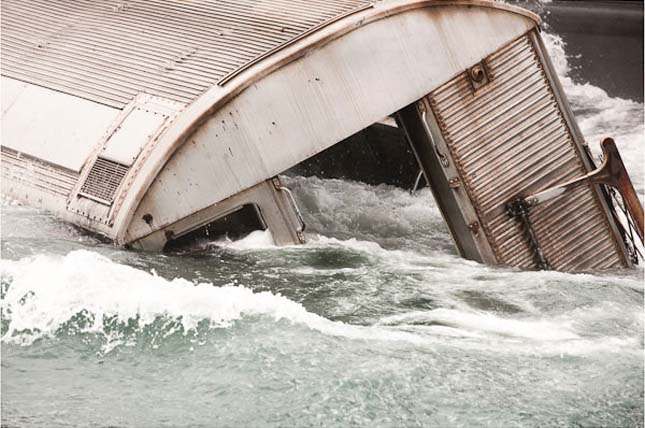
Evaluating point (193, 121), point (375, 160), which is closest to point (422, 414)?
point (193, 121)

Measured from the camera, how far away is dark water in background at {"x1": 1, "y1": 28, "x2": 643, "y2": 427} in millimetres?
7113

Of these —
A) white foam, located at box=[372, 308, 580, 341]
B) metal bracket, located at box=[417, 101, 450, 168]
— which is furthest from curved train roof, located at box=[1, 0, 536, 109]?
white foam, located at box=[372, 308, 580, 341]

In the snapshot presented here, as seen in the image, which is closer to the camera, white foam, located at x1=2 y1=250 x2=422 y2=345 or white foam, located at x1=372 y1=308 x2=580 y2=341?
white foam, located at x1=2 y1=250 x2=422 y2=345

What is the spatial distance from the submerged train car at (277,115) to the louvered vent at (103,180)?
1cm

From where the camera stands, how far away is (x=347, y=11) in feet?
32.1

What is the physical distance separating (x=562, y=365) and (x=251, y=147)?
123 inches

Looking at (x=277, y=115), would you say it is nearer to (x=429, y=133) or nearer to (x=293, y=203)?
(x=293, y=203)

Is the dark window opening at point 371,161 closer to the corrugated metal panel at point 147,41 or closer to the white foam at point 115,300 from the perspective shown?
the corrugated metal panel at point 147,41

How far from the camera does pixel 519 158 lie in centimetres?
1027

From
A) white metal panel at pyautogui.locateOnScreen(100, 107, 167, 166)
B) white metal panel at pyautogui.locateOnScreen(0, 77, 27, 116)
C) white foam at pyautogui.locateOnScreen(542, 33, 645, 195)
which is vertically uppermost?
white metal panel at pyautogui.locateOnScreen(0, 77, 27, 116)

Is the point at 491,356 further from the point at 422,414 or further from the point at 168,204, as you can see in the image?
the point at 168,204

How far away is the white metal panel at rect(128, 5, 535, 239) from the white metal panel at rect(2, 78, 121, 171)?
1.01 meters

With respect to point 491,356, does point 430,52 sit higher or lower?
higher

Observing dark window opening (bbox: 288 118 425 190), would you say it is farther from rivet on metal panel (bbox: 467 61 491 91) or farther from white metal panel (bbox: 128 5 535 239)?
white metal panel (bbox: 128 5 535 239)
